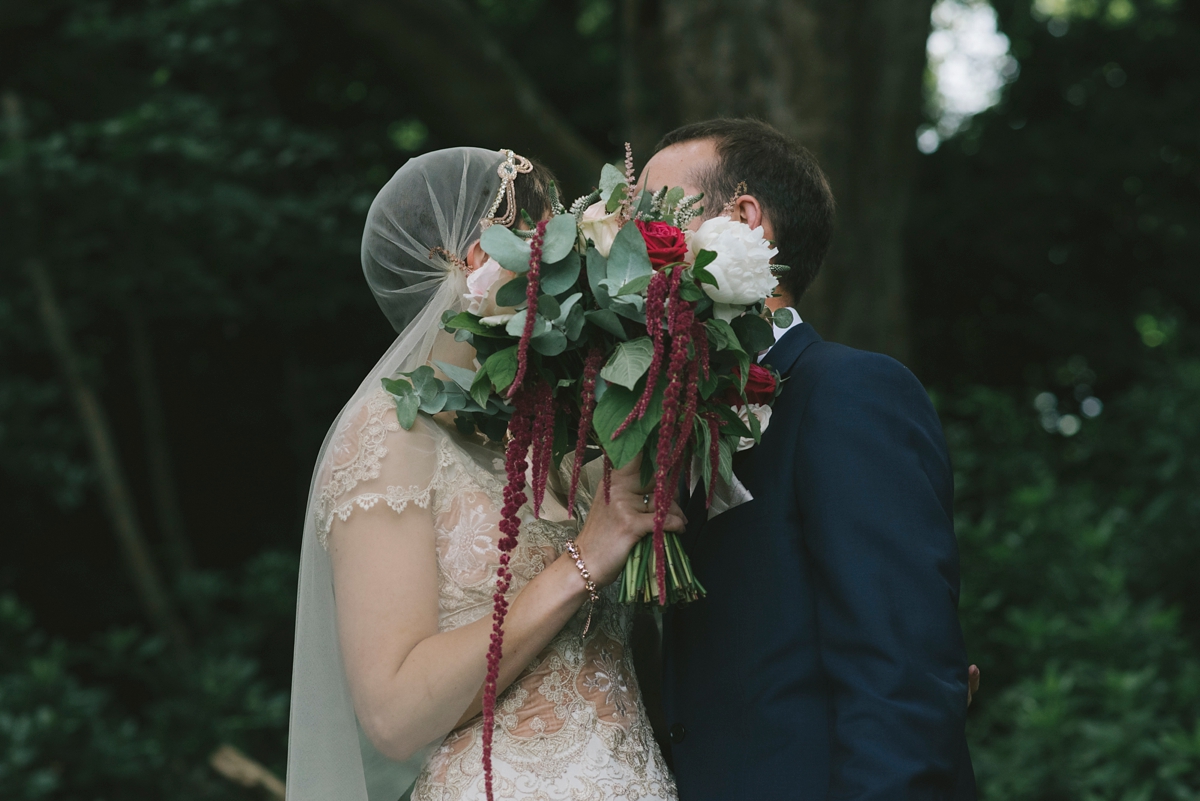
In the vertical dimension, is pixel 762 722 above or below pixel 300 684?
below

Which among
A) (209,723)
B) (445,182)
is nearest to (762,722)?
(445,182)

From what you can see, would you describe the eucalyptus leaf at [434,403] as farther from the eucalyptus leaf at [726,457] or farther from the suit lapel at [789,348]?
the suit lapel at [789,348]

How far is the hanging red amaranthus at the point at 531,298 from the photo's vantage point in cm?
173

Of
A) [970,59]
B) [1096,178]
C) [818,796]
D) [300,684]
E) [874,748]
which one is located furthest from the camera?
[970,59]

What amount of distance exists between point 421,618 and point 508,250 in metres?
0.73

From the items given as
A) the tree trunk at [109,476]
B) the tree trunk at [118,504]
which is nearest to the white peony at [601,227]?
the tree trunk at [109,476]

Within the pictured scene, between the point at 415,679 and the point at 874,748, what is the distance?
0.82 metres

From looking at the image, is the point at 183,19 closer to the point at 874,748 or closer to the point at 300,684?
the point at 300,684

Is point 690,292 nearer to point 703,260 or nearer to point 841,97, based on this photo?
point 703,260

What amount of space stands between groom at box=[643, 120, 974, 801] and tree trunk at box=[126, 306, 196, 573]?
22.1 feet

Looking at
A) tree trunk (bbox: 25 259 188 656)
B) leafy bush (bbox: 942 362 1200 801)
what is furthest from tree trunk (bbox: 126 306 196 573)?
leafy bush (bbox: 942 362 1200 801)

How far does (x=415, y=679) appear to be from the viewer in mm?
2033

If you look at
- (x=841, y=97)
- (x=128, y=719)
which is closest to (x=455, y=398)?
(x=841, y=97)

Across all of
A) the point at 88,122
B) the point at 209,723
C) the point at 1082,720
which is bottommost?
the point at 1082,720
